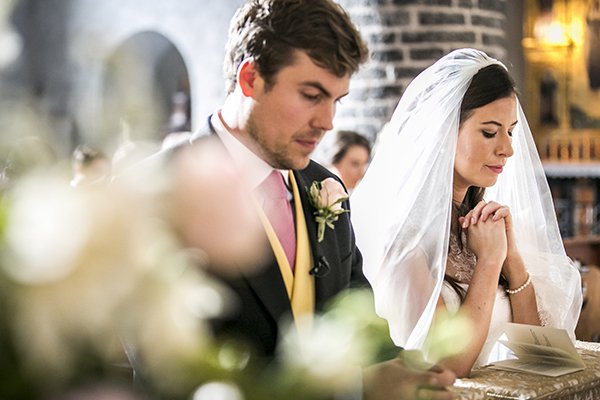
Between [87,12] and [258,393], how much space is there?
11.2 meters

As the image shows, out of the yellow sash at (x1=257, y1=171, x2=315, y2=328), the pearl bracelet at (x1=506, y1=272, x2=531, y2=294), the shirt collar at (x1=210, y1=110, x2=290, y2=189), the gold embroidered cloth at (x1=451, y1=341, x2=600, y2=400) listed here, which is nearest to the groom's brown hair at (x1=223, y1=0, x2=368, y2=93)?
the shirt collar at (x1=210, y1=110, x2=290, y2=189)

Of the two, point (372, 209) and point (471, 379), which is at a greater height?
point (372, 209)

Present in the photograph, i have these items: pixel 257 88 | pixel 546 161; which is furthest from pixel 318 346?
pixel 546 161

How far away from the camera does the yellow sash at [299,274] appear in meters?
2.07

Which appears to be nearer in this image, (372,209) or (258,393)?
(258,393)

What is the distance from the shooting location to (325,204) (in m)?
2.20

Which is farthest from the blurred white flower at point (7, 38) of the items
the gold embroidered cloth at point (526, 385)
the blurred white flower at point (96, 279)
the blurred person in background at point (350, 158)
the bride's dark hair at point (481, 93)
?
the blurred person in background at point (350, 158)

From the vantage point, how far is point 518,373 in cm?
265

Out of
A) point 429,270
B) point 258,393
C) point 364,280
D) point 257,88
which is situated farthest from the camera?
point 429,270

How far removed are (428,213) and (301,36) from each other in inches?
51.5

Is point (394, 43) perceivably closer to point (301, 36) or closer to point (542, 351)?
point (542, 351)

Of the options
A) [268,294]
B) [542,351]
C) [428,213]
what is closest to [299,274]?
[268,294]

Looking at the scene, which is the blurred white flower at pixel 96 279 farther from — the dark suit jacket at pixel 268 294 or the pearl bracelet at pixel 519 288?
the pearl bracelet at pixel 519 288

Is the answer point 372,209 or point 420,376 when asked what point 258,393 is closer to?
point 420,376
